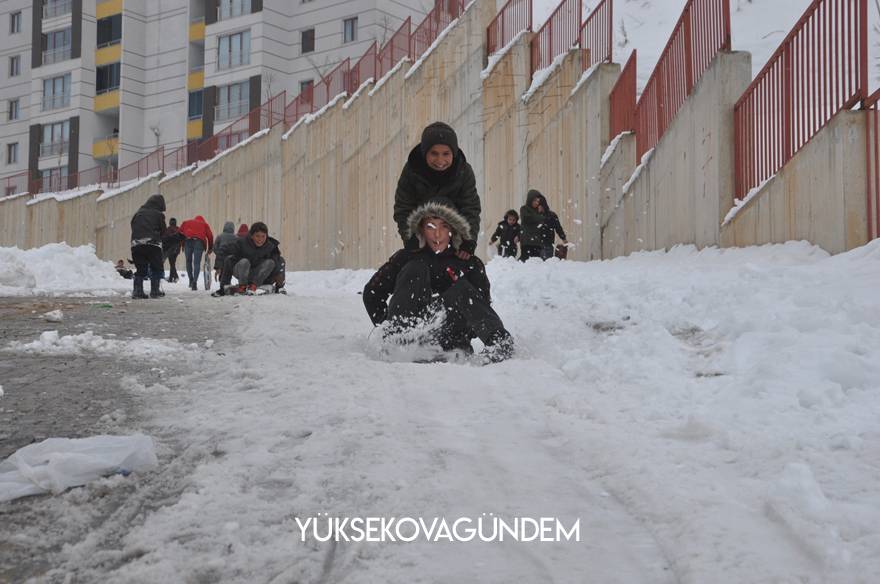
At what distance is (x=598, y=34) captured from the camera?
46.7ft

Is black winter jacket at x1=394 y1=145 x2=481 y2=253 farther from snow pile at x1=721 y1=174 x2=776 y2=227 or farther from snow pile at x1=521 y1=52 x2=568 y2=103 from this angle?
snow pile at x1=521 y1=52 x2=568 y2=103

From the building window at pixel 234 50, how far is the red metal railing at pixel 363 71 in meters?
15.6

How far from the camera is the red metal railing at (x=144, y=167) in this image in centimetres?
3597

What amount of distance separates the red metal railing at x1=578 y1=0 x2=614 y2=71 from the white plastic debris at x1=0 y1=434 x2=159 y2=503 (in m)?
12.6

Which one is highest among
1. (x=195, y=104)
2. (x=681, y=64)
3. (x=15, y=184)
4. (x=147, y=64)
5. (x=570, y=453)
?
(x=147, y=64)

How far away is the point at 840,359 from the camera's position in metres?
3.43

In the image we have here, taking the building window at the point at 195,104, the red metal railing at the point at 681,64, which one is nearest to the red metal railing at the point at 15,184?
the building window at the point at 195,104

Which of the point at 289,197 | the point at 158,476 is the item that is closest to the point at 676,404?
the point at 158,476

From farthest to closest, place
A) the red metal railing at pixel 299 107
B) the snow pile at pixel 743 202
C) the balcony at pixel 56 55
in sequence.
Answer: the balcony at pixel 56 55 < the red metal railing at pixel 299 107 < the snow pile at pixel 743 202

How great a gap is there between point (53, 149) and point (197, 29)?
1124 cm

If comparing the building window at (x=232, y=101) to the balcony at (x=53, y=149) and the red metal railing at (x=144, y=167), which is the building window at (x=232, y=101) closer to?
the red metal railing at (x=144, y=167)

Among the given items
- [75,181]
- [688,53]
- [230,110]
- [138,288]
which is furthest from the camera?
[230,110]

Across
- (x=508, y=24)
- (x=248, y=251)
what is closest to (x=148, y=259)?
(x=248, y=251)

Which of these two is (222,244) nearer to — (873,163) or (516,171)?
(516,171)
